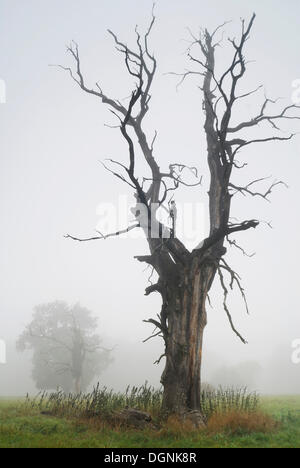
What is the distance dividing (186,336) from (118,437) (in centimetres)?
314

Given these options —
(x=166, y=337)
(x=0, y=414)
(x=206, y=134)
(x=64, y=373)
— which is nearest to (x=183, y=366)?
(x=166, y=337)

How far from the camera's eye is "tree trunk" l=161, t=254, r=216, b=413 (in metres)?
8.58

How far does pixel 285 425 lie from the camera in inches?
332

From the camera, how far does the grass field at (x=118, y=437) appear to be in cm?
616

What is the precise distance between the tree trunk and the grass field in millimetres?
1221

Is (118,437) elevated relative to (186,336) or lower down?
lower down

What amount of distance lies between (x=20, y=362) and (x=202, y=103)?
310 feet

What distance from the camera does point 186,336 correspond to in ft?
29.8

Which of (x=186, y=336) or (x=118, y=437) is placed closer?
(x=118, y=437)

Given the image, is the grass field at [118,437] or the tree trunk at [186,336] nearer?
the grass field at [118,437]

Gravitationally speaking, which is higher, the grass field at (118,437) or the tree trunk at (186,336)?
the tree trunk at (186,336)

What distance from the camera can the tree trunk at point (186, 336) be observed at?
28.1 feet

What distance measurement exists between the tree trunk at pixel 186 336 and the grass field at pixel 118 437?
1.22 m
